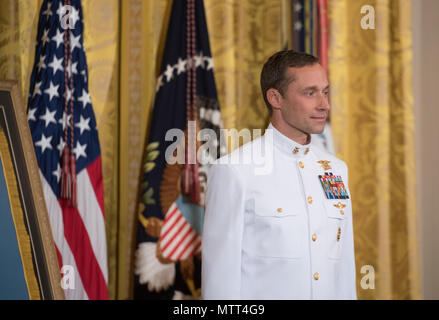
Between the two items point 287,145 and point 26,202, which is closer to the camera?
point 287,145

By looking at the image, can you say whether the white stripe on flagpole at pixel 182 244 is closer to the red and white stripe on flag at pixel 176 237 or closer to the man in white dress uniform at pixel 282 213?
the red and white stripe on flag at pixel 176 237

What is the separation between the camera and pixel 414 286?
301cm

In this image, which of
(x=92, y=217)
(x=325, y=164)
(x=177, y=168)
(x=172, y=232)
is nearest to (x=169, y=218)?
(x=172, y=232)

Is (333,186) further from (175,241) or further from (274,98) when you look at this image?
(175,241)

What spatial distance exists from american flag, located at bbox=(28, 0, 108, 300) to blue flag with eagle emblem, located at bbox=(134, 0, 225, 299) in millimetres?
247

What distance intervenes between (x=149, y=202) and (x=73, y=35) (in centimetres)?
99

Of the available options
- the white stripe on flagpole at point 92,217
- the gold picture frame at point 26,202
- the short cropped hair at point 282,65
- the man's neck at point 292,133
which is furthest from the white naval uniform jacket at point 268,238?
the white stripe on flagpole at point 92,217

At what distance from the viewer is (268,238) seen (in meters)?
1.64

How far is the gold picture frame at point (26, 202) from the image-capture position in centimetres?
183

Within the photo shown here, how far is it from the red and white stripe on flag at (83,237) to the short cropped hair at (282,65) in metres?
1.24

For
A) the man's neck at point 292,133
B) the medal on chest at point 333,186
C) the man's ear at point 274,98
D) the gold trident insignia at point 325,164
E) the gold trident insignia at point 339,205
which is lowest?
the gold trident insignia at point 339,205

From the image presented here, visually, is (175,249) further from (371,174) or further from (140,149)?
(371,174)

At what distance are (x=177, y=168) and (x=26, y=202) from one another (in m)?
0.96
